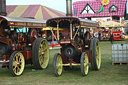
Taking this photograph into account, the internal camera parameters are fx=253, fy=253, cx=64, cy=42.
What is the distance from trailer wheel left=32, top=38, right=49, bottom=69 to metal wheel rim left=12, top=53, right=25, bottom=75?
0.87 metres

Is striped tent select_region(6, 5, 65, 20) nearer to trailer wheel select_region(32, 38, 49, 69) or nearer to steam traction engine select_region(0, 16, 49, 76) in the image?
trailer wheel select_region(32, 38, 49, 69)

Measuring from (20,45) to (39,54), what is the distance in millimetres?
809

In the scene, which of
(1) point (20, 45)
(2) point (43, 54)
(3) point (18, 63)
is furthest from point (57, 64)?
(2) point (43, 54)

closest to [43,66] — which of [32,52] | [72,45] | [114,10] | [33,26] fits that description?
[32,52]

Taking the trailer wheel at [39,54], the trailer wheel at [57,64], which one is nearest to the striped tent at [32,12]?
the trailer wheel at [39,54]

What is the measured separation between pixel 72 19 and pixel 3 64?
2596 mm

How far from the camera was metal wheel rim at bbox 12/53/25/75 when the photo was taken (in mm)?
7949

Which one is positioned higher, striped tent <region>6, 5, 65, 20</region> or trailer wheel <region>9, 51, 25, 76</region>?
striped tent <region>6, 5, 65, 20</region>

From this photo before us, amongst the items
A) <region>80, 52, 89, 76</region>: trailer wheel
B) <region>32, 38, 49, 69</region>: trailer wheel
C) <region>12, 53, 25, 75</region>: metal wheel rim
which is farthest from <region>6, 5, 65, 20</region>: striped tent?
<region>80, 52, 89, 76</region>: trailer wheel

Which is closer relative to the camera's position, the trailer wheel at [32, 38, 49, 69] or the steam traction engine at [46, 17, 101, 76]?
the steam traction engine at [46, 17, 101, 76]

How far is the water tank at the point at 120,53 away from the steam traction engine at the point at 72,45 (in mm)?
1466

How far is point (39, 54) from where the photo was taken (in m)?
9.58

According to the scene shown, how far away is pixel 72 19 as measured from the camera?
25.6 ft

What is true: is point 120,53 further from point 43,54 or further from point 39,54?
point 39,54
